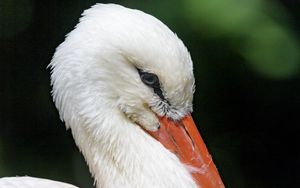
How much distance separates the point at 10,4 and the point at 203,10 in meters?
0.87

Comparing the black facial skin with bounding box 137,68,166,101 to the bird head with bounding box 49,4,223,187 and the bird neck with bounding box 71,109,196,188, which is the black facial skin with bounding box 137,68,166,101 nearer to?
the bird head with bounding box 49,4,223,187

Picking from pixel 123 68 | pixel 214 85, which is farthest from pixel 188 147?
pixel 214 85

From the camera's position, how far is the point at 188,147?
2.04 meters

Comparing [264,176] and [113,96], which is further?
[264,176]

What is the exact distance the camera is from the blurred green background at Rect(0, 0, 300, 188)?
3103mm

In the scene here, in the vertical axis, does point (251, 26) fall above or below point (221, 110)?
above

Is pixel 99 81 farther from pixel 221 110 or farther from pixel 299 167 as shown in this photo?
pixel 299 167

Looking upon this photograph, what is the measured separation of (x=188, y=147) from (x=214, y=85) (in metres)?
1.33

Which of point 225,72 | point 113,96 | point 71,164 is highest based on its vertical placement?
point 113,96

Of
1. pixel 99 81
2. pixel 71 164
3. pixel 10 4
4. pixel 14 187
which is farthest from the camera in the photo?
pixel 71 164

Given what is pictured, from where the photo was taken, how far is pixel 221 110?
11.2 feet

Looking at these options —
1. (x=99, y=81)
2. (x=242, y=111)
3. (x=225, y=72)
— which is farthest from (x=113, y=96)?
(x=242, y=111)

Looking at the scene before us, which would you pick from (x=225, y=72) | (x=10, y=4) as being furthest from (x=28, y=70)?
(x=225, y=72)

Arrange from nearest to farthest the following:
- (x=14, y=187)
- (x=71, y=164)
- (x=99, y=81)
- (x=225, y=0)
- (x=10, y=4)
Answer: (x=99, y=81) → (x=14, y=187) → (x=225, y=0) → (x=10, y=4) → (x=71, y=164)
